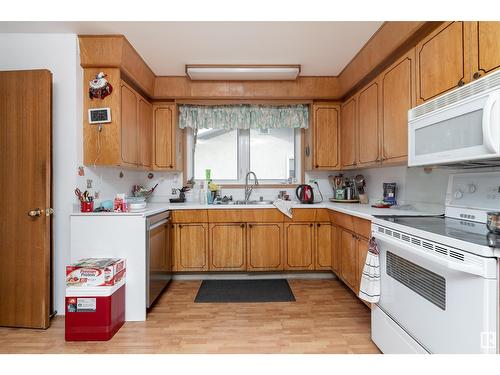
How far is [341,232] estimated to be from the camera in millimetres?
2814

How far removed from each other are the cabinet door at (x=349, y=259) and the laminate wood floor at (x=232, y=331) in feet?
0.68

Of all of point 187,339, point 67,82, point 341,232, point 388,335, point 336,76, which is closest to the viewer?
point 388,335

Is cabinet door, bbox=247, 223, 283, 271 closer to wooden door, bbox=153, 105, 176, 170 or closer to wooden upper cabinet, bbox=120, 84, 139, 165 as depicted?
wooden door, bbox=153, 105, 176, 170

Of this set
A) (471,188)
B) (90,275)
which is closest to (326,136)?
(471,188)

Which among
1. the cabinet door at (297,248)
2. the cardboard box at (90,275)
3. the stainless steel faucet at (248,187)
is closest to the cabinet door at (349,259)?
the cabinet door at (297,248)

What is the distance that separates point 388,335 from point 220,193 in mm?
2537

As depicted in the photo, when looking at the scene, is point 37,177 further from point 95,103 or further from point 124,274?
point 124,274

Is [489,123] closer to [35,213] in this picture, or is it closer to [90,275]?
[90,275]

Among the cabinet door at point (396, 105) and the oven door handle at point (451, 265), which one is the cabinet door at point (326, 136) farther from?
the oven door handle at point (451, 265)

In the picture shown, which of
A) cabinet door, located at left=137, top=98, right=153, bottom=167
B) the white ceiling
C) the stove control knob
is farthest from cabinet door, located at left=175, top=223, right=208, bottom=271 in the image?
the stove control knob

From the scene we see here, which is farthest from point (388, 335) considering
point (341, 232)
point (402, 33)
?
point (402, 33)

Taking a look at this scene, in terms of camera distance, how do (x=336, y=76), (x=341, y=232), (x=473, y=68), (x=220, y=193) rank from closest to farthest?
(x=473, y=68)
(x=341, y=232)
(x=336, y=76)
(x=220, y=193)

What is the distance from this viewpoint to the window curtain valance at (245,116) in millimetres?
3496

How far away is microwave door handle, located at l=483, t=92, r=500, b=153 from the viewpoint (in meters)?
→ 1.07
